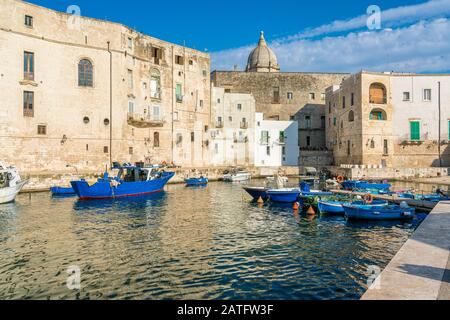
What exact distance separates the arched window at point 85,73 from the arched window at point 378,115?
30.9m

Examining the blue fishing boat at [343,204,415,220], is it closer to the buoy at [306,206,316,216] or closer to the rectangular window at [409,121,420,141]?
the buoy at [306,206,316,216]

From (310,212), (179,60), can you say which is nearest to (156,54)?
(179,60)

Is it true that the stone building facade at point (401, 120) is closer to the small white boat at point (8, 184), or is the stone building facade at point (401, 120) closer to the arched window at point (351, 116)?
the arched window at point (351, 116)

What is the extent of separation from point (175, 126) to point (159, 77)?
6.02 metres

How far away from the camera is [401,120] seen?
4259 cm

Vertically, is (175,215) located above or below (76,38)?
below

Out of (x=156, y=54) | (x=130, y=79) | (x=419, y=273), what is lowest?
(x=419, y=273)

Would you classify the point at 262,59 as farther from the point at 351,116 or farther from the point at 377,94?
the point at 377,94

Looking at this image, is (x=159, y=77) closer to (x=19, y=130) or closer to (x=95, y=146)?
(x=95, y=146)

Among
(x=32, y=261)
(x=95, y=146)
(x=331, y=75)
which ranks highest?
(x=331, y=75)

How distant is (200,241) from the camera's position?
14.3m

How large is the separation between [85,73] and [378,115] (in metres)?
32.5

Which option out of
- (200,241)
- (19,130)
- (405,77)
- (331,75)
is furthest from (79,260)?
(331,75)

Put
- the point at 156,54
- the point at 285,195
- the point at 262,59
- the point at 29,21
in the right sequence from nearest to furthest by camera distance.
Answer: the point at 285,195
the point at 29,21
the point at 156,54
the point at 262,59
